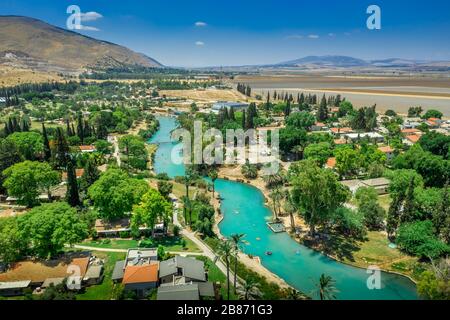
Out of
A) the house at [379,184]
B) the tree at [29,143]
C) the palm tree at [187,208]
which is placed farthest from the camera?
the tree at [29,143]

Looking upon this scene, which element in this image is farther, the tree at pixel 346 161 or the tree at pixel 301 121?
the tree at pixel 301 121

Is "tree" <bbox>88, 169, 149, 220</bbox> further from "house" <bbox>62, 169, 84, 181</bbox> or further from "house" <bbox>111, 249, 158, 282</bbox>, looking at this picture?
"house" <bbox>62, 169, 84, 181</bbox>

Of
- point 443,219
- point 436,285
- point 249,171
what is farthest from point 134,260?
point 249,171

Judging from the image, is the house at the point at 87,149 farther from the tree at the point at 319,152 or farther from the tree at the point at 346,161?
the tree at the point at 346,161

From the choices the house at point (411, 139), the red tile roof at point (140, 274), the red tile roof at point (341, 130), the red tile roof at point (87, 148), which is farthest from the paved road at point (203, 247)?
the house at point (411, 139)

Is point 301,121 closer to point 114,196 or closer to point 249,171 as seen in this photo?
point 249,171

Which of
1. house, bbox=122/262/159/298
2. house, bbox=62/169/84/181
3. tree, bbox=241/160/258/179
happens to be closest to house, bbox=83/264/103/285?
house, bbox=122/262/159/298
